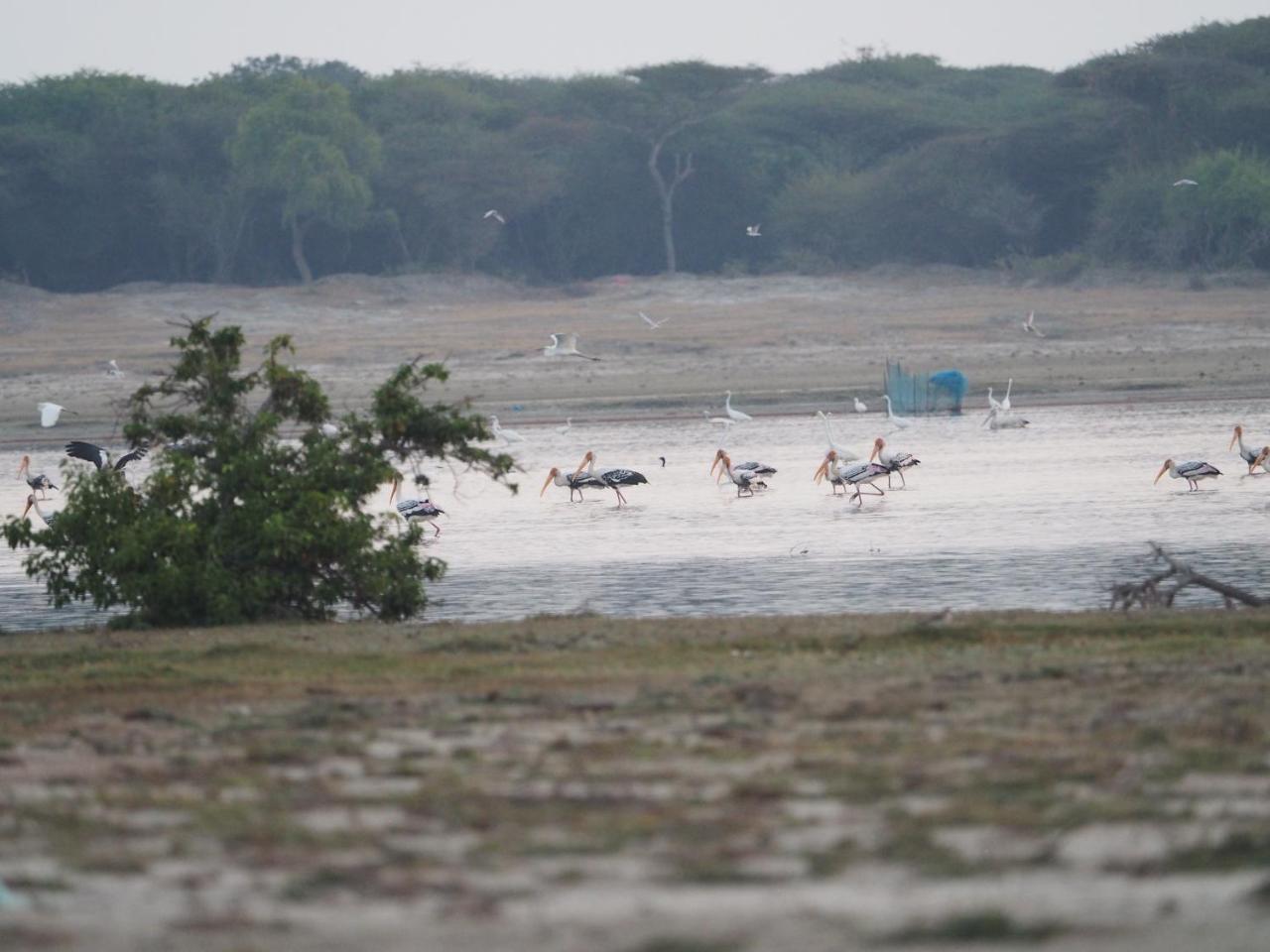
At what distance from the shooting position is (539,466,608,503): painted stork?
23000mm

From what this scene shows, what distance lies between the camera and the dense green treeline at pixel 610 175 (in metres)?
60.3

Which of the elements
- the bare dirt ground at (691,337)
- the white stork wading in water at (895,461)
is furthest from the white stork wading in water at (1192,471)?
the bare dirt ground at (691,337)

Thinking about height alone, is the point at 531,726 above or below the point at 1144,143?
below

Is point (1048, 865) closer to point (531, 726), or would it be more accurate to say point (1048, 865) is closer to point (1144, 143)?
point (531, 726)

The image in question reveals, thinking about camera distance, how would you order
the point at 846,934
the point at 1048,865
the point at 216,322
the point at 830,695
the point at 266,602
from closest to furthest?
the point at 846,934, the point at 1048,865, the point at 830,695, the point at 266,602, the point at 216,322

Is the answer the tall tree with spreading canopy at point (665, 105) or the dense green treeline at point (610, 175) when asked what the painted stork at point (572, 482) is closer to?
the dense green treeline at point (610, 175)

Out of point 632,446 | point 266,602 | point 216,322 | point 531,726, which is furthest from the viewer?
point 216,322

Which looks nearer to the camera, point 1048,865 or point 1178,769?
point 1048,865

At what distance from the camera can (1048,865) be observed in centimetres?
532

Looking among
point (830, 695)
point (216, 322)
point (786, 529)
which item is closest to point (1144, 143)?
point (216, 322)

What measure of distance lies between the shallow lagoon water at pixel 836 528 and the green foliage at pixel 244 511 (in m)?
1.11

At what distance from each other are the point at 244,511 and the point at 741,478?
1063 cm

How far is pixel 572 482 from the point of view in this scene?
2336 cm

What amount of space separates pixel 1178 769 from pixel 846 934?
2133mm
